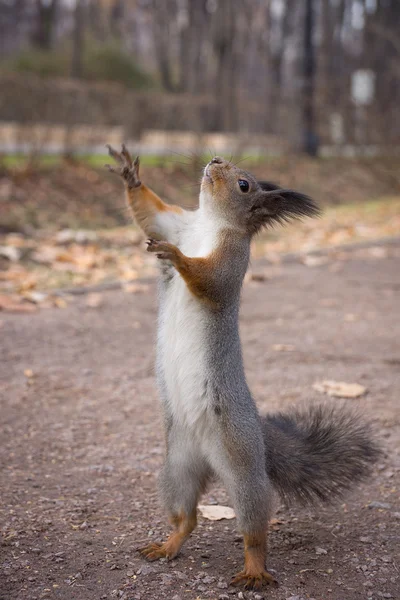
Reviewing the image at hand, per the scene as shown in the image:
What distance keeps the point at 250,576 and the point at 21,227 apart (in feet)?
22.4

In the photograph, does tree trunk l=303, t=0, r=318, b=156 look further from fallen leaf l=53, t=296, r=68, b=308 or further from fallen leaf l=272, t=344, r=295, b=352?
fallen leaf l=272, t=344, r=295, b=352

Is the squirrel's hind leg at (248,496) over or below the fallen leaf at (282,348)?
below

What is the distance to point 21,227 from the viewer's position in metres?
8.97

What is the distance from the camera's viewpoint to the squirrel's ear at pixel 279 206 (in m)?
3.09

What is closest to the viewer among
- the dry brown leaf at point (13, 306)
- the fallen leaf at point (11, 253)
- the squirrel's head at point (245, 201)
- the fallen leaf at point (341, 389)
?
the squirrel's head at point (245, 201)

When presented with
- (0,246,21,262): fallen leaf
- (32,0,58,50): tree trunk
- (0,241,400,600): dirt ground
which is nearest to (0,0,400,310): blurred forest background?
(0,246,21,262): fallen leaf

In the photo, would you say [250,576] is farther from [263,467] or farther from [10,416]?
[10,416]

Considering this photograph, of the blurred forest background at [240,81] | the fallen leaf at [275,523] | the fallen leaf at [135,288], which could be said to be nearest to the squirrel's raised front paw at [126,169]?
the fallen leaf at [275,523]

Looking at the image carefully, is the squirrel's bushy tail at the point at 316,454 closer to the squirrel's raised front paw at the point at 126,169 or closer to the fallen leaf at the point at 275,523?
the fallen leaf at the point at 275,523

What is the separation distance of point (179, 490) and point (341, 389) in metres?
2.04

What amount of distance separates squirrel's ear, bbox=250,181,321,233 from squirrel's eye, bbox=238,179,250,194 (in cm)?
6

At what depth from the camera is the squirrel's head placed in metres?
3.09

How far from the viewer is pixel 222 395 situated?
9.46 ft

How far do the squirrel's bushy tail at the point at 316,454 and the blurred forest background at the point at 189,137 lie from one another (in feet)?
3.88
